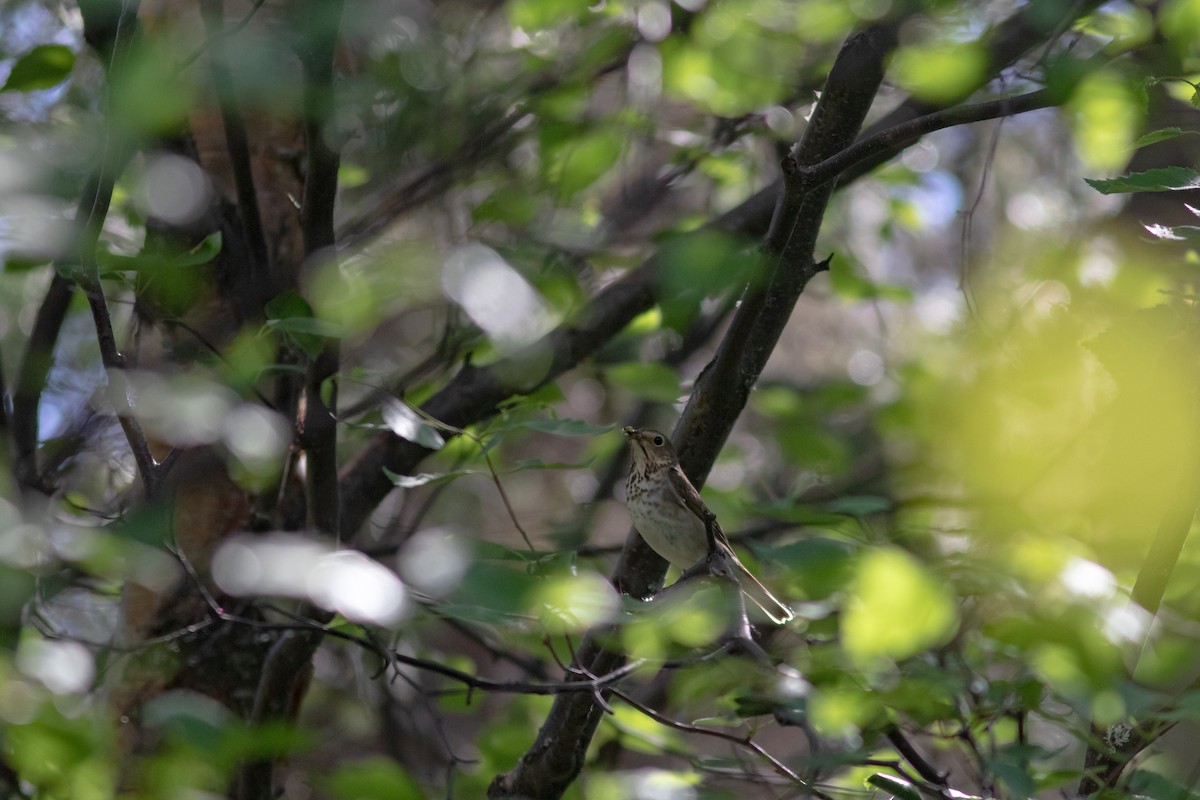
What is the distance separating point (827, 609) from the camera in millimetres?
2145

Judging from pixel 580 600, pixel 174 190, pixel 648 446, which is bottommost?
pixel 648 446

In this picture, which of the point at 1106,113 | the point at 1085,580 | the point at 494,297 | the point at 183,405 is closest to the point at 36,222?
the point at 183,405

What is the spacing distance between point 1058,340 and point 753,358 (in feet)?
3.84

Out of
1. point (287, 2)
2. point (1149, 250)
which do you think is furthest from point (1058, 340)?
point (287, 2)

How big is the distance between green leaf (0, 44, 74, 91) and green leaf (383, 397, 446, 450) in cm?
87

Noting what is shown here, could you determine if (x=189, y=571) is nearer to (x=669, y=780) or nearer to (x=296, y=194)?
(x=669, y=780)

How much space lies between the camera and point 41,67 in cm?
183

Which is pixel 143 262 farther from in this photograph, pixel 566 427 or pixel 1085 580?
pixel 1085 580

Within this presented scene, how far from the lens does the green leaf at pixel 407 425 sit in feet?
5.19

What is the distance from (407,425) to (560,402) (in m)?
0.72

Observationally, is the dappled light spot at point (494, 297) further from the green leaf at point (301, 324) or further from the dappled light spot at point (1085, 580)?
the dappled light spot at point (1085, 580)

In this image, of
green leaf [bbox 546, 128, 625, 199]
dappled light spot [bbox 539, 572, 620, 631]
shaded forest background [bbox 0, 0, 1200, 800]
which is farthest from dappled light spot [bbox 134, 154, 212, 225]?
dappled light spot [bbox 539, 572, 620, 631]

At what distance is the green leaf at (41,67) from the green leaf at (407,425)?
0.87 meters

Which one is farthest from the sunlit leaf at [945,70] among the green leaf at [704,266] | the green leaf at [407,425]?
the green leaf at [407,425]
